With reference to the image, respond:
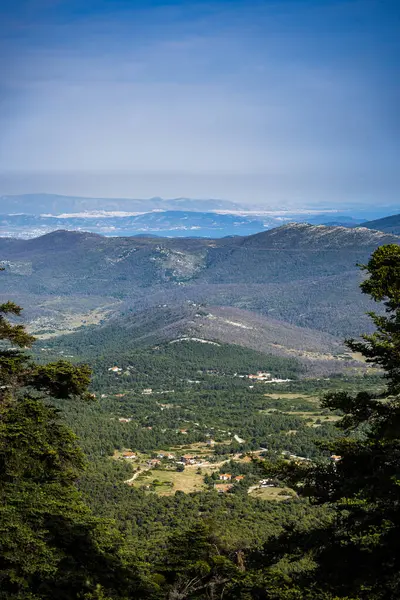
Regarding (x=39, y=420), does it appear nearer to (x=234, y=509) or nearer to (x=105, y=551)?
(x=105, y=551)

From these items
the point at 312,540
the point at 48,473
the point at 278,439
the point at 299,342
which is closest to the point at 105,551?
the point at 48,473

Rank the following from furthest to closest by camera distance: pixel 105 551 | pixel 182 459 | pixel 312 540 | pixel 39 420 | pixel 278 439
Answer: pixel 278 439, pixel 182 459, pixel 39 420, pixel 105 551, pixel 312 540

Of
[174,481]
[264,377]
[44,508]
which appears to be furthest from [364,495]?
[264,377]

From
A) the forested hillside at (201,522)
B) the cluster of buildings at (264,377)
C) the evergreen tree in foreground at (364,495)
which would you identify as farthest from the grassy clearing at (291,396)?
the evergreen tree in foreground at (364,495)

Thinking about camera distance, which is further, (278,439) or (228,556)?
(278,439)

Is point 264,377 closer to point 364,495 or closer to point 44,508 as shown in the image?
point 44,508

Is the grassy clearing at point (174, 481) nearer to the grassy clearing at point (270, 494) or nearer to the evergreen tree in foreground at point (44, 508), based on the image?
the grassy clearing at point (270, 494)

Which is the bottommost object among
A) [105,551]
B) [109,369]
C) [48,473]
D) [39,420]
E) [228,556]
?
[109,369]
